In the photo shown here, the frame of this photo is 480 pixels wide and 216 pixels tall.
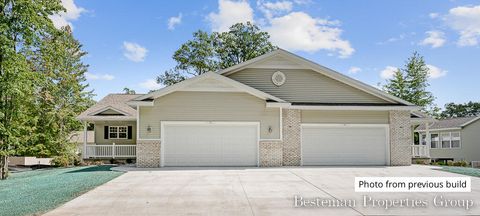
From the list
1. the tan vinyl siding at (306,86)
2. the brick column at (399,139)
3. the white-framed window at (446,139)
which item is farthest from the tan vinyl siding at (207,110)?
the white-framed window at (446,139)

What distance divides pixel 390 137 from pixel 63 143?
2609cm

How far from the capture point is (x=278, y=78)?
68.1 feet

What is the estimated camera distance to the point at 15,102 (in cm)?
1747

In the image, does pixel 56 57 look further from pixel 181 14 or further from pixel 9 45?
pixel 181 14

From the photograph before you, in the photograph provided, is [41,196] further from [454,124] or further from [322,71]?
[454,124]

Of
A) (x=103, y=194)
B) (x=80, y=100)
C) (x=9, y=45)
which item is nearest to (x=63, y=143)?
(x=80, y=100)

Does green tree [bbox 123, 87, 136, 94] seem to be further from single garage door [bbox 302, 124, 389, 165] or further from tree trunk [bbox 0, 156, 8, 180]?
single garage door [bbox 302, 124, 389, 165]

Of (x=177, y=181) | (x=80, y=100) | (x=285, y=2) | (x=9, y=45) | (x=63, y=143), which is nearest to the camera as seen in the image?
(x=177, y=181)

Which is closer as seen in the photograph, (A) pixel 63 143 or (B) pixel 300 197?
(B) pixel 300 197

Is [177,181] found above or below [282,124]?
below

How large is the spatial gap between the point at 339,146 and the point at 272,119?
12.3ft

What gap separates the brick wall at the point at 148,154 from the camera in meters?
18.8

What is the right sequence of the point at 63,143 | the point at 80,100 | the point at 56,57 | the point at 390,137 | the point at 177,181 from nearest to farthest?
the point at 177,181 → the point at 56,57 → the point at 390,137 → the point at 63,143 → the point at 80,100

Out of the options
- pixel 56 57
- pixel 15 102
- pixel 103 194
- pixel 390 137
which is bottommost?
pixel 103 194
